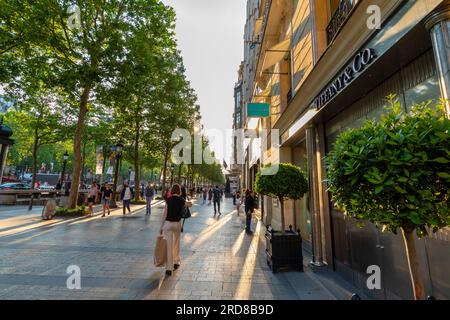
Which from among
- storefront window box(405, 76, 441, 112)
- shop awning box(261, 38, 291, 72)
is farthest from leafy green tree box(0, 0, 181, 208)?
storefront window box(405, 76, 441, 112)

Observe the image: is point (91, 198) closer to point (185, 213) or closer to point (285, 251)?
point (185, 213)

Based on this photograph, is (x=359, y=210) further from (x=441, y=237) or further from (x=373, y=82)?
(x=373, y=82)

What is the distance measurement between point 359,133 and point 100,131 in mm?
32280

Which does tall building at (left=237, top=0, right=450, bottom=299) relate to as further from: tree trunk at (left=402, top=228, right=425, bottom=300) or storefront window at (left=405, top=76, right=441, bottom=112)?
tree trunk at (left=402, top=228, right=425, bottom=300)

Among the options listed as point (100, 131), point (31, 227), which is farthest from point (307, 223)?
point (100, 131)

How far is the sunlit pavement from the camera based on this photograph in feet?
14.3

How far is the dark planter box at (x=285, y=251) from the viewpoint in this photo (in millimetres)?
5777

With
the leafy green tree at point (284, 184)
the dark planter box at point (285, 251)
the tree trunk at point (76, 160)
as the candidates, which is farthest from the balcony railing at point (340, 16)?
the tree trunk at point (76, 160)

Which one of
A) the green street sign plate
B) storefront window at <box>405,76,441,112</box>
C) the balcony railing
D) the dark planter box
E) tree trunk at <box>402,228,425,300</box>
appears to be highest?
the balcony railing

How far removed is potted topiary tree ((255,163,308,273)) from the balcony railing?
11.9 ft

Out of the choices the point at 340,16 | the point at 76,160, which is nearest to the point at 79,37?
the point at 76,160

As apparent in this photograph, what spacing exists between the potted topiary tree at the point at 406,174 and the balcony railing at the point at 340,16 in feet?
12.3

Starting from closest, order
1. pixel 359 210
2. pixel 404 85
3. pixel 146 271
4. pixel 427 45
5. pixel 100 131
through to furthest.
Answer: pixel 359 210, pixel 427 45, pixel 404 85, pixel 146 271, pixel 100 131

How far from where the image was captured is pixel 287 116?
9.12m
